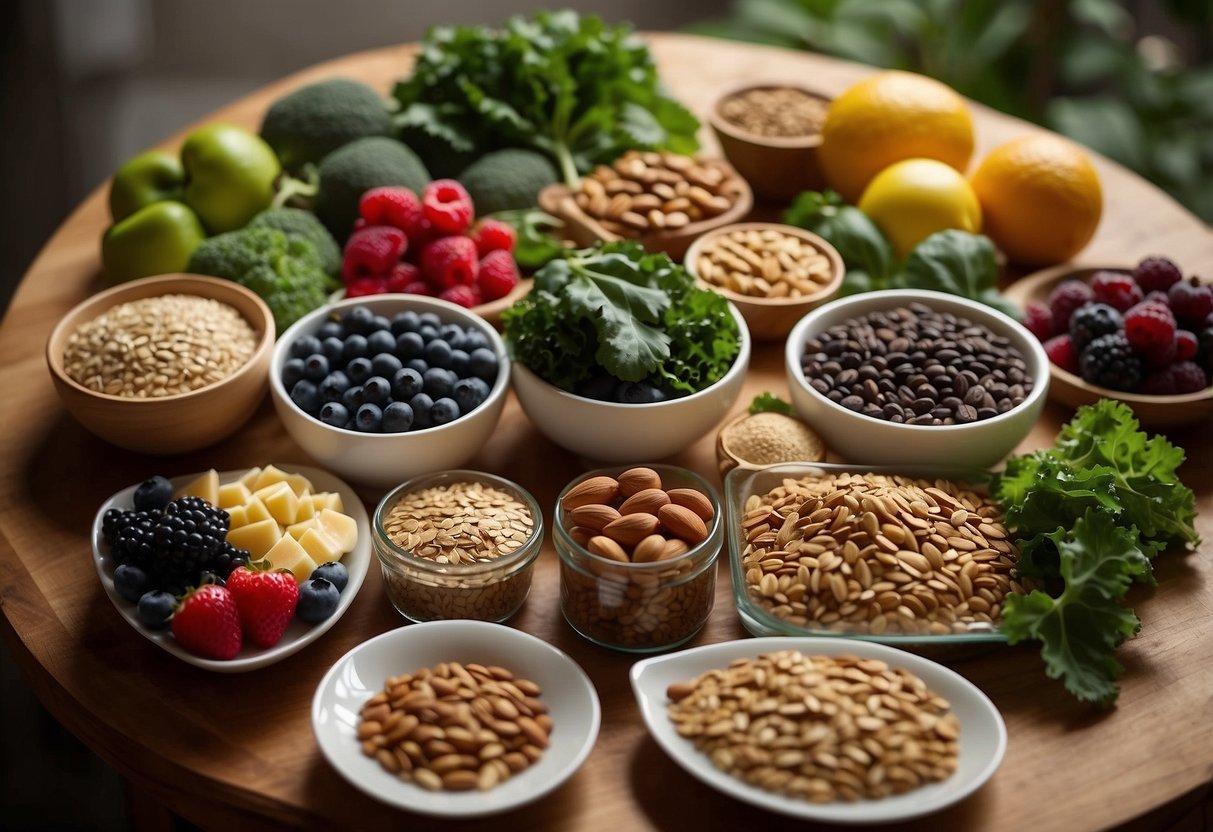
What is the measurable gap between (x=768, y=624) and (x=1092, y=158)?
69.4 inches

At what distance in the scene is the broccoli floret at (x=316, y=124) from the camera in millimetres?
2322

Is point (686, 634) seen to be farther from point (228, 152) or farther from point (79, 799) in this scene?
point (79, 799)

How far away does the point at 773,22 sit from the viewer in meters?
3.57

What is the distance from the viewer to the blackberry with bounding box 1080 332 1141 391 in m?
1.80

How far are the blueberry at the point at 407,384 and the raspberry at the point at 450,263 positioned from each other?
14.3 inches

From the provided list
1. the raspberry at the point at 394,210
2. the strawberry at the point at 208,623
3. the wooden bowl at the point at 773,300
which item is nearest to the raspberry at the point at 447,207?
the raspberry at the point at 394,210

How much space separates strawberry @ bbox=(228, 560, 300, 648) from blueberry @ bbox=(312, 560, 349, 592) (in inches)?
2.4

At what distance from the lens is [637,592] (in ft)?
4.60

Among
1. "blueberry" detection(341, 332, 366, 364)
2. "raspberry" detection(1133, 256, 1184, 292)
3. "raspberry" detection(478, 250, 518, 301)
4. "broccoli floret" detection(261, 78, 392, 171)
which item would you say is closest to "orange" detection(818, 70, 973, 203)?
"raspberry" detection(1133, 256, 1184, 292)

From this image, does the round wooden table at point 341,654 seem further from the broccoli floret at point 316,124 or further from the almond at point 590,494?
→ the broccoli floret at point 316,124

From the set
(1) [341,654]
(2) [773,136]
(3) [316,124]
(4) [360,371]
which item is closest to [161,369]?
(4) [360,371]

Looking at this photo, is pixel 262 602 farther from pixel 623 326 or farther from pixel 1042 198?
pixel 1042 198

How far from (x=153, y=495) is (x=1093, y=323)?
1.46m

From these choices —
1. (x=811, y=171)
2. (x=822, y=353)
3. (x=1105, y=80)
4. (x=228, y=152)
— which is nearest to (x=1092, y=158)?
(x=811, y=171)
